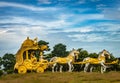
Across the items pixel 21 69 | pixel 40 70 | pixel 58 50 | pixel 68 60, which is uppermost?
pixel 58 50

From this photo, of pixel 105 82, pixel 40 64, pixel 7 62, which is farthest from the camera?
pixel 7 62

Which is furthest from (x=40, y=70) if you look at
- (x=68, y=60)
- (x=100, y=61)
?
(x=100, y=61)

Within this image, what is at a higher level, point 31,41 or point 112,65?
point 31,41

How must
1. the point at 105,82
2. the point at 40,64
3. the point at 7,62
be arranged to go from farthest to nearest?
the point at 7,62, the point at 40,64, the point at 105,82

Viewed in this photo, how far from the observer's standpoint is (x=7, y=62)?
4766 cm

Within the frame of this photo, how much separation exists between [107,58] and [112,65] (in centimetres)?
130

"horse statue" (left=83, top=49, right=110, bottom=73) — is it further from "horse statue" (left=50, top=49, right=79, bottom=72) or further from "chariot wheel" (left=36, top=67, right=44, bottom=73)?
"chariot wheel" (left=36, top=67, right=44, bottom=73)

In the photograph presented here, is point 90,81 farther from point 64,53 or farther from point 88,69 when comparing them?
point 64,53

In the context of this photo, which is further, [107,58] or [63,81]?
[107,58]

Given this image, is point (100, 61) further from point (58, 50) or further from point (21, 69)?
point (58, 50)

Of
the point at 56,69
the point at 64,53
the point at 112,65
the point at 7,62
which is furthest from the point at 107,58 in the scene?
the point at 7,62

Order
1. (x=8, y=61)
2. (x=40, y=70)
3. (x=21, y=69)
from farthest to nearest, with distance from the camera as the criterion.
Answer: (x=8, y=61), (x=21, y=69), (x=40, y=70)

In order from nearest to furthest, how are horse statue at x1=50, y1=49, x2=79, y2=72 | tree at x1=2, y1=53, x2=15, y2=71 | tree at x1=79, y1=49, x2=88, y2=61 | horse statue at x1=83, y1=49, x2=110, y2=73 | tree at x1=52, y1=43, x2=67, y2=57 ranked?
horse statue at x1=83, y1=49, x2=110, y2=73 < horse statue at x1=50, y1=49, x2=79, y2=72 < tree at x1=79, y1=49, x2=88, y2=61 < tree at x1=52, y1=43, x2=67, y2=57 < tree at x1=2, y1=53, x2=15, y2=71

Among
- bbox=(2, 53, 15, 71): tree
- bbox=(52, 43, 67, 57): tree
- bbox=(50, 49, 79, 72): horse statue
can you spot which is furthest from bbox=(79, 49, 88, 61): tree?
bbox=(2, 53, 15, 71): tree
